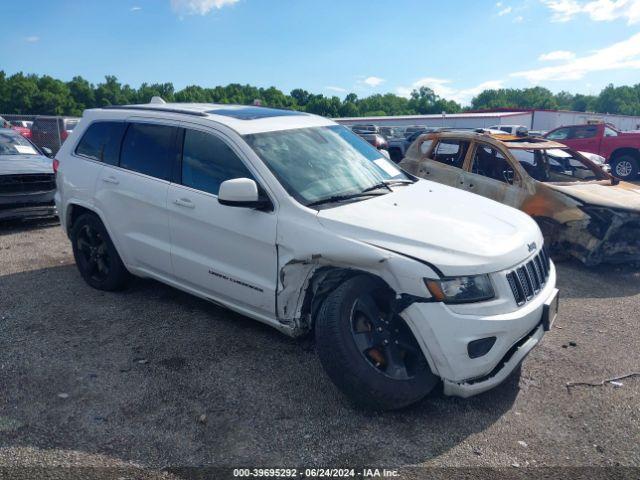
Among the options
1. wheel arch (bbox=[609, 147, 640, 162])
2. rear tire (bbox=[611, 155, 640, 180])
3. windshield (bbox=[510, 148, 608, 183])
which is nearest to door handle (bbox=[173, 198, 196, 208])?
windshield (bbox=[510, 148, 608, 183])

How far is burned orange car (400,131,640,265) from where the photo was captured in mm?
6387

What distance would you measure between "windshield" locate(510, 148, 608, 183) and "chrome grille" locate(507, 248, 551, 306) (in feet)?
14.0

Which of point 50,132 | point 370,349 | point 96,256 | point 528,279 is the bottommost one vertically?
point 370,349

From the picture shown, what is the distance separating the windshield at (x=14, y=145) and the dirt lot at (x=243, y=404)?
5084mm

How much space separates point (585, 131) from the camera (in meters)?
17.1

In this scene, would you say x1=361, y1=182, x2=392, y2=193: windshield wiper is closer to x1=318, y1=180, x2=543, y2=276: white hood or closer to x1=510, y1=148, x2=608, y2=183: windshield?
x1=318, y1=180, x2=543, y2=276: white hood

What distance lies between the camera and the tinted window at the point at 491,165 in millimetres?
7500

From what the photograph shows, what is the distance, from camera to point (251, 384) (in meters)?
3.66

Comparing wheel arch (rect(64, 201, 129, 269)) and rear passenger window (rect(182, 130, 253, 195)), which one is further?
wheel arch (rect(64, 201, 129, 269))

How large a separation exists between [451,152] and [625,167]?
34.5ft

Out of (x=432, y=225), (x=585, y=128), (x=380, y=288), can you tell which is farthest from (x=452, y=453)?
(x=585, y=128)

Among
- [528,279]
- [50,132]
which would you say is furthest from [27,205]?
[50,132]

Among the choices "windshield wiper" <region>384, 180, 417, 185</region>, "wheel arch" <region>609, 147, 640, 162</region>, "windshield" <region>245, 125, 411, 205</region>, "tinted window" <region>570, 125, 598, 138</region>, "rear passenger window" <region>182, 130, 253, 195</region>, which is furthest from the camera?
"tinted window" <region>570, 125, 598, 138</region>

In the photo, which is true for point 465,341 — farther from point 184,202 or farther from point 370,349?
point 184,202
